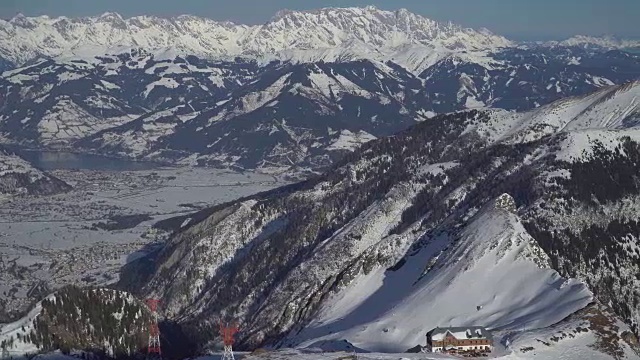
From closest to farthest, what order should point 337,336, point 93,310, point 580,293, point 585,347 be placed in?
point 585,347 < point 580,293 < point 337,336 < point 93,310

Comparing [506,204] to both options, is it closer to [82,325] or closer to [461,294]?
[461,294]

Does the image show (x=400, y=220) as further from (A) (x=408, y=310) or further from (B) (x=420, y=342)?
(B) (x=420, y=342)

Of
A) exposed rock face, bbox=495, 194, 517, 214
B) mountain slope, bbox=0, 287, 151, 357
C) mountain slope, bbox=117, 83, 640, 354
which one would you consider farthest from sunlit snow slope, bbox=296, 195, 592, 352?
mountain slope, bbox=0, 287, 151, 357

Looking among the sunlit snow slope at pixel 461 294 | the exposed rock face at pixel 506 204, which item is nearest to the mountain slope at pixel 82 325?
the sunlit snow slope at pixel 461 294

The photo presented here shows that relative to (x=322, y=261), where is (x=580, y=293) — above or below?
below

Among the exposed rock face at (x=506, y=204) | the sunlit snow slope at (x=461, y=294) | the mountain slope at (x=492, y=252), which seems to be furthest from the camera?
the exposed rock face at (x=506, y=204)

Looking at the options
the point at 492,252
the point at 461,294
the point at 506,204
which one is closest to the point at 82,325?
the point at 461,294

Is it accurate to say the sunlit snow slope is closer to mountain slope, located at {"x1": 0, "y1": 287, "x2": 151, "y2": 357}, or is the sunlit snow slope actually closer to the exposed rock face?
the exposed rock face

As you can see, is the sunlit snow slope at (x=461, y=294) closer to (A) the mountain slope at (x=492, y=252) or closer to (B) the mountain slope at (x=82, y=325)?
(A) the mountain slope at (x=492, y=252)

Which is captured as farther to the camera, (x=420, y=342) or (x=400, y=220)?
(x=400, y=220)

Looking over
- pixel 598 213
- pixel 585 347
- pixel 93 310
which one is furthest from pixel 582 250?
pixel 93 310

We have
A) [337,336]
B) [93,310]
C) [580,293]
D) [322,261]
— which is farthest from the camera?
[322,261]
